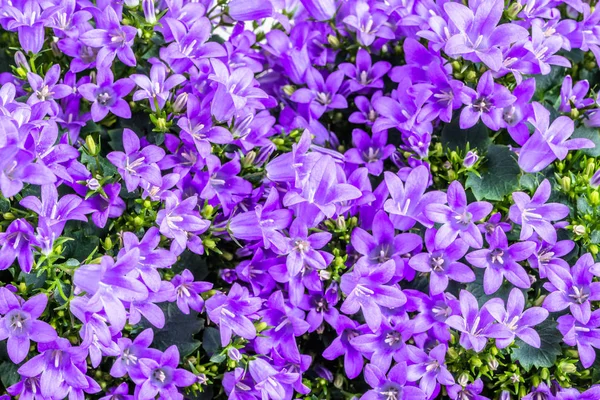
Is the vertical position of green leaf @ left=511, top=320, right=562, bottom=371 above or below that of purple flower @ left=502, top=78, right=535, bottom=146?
below

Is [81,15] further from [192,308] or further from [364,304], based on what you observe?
[364,304]

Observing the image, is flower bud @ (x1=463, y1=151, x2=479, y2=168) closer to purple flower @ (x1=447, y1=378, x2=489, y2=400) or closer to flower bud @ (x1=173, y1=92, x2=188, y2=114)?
purple flower @ (x1=447, y1=378, x2=489, y2=400)

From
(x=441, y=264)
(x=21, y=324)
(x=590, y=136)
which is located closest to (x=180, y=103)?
(x=21, y=324)

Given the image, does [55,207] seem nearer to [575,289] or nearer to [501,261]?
[501,261]

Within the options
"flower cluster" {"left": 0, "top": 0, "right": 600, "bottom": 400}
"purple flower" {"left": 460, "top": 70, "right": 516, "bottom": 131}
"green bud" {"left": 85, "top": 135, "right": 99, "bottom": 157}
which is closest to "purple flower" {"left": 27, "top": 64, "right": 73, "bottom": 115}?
"flower cluster" {"left": 0, "top": 0, "right": 600, "bottom": 400}

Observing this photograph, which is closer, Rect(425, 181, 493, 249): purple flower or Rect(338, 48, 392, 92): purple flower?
Rect(425, 181, 493, 249): purple flower

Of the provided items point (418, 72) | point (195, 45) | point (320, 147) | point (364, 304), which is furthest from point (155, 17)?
point (364, 304)
